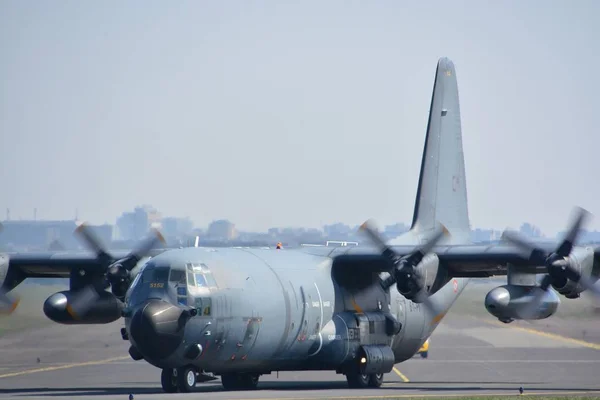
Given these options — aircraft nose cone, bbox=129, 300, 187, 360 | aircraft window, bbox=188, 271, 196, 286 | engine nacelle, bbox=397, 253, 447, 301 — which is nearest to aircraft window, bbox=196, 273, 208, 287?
aircraft window, bbox=188, 271, 196, 286

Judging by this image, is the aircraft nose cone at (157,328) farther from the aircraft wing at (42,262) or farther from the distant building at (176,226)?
the distant building at (176,226)

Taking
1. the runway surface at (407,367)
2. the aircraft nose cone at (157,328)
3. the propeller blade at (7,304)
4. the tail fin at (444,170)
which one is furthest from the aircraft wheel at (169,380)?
the tail fin at (444,170)

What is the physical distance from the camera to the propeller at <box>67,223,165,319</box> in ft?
94.8

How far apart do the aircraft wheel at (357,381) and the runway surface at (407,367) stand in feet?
1.67

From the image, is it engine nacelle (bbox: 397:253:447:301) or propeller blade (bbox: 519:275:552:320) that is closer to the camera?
engine nacelle (bbox: 397:253:447:301)

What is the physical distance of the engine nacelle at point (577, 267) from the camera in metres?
27.1

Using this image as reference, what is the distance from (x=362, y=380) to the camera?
29797 millimetres

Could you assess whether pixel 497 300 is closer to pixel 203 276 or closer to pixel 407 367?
pixel 203 276

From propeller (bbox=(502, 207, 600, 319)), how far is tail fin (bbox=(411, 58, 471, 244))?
5419 mm

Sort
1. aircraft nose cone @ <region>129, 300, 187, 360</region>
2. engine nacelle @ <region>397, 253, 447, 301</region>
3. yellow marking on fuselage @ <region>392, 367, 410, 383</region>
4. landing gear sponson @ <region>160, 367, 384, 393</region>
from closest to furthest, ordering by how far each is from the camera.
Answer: aircraft nose cone @ <region>129, 300, 187, 360</region>, landing gear sponson @ <region>160, 367, 384, 393</region>, engine nacelle @ <region>397, 253, 447, 301</region>, yellow marking on fuselage @ <region>392, 367, 410, 383</region>

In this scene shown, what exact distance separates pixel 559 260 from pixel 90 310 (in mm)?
12951

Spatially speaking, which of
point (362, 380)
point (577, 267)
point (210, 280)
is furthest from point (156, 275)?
point (577, 267)

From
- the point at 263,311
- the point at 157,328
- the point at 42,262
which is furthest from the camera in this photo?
the point at 42,262

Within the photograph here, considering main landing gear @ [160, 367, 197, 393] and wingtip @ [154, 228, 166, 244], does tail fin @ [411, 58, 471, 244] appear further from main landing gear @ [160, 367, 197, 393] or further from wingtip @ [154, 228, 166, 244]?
main landing gear @ [160, 367, 197, 393]
